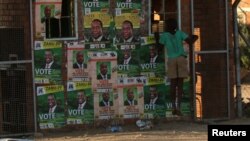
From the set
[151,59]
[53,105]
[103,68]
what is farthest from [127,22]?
[53,105]

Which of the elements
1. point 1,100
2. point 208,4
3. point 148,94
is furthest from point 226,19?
point 1,100

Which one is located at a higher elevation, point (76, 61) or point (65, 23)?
point (65, 23)

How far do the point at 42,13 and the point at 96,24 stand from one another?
1.02 m

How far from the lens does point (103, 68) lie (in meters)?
11.5

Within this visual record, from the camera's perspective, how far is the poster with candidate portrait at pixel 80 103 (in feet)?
37.3

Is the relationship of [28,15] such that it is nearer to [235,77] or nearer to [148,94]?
[148,94]

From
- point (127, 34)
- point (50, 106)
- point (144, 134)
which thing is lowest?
point (144, 134)

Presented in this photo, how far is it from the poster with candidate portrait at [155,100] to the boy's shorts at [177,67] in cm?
42

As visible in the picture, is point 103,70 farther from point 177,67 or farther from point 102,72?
point 177,67

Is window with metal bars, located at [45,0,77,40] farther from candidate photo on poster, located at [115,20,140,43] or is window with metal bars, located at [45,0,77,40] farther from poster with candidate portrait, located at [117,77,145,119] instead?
poster with candidate portrait, located at [117,77,145,119]

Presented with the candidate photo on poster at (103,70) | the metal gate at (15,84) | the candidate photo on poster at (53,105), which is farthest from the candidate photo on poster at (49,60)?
the candidate photo on poster at (103,70)

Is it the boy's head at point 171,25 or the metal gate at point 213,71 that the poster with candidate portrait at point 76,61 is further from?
the metal gate at point 213,71

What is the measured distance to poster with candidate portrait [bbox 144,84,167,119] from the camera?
11812mm

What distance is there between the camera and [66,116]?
1137 cm
